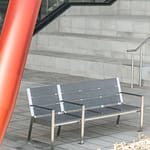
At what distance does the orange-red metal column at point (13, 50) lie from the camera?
229 cm

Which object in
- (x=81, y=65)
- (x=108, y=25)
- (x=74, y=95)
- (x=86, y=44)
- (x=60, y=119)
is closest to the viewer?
(x=60, y=119)

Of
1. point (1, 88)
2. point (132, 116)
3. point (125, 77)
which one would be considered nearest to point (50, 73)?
point (125, 77)

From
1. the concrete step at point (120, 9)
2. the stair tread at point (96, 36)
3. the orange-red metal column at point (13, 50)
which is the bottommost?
the stair tread at point (96, 36)

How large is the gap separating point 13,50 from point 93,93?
548 centimetres

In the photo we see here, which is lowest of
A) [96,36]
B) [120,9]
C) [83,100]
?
[83,100]

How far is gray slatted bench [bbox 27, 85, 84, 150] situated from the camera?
6621 mm

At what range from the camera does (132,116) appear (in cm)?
923

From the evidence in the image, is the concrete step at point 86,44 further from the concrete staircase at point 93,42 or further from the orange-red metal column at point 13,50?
the orange-red metal column at point 13,50

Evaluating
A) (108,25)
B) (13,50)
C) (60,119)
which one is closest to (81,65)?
(108,25)

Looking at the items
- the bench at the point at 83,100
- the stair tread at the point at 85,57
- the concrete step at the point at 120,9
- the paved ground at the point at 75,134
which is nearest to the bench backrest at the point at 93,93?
the bench at the point at 83,100

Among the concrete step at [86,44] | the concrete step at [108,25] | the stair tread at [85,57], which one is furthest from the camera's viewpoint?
the concrete step at [108,25]

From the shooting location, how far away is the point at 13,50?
2.31 meters

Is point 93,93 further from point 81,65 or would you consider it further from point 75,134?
point 81,65

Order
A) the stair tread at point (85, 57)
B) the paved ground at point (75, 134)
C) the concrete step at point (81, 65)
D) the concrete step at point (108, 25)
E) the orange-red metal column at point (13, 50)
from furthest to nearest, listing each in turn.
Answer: the concrete step at point (108, 25)
the stair tread at point (85, 57)
the concrete step at point (81, 65)
the paved ground at point (75, 134)
the orange-red metal column at point (13, 50)
